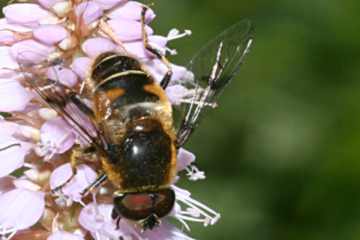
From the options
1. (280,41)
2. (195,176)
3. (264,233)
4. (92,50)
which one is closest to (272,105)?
(280,41)

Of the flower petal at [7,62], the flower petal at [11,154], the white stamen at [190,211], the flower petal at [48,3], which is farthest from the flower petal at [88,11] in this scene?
the white stamen at [190,211]

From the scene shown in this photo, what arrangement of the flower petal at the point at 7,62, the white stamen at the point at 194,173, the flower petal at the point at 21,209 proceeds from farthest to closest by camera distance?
the white stamen at the point at 194,173 → the flower petal at the point at 7,62 → the flower petal at the point at 21,209

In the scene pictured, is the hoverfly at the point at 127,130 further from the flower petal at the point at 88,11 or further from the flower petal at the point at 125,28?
the flower petal at the point at 88,11

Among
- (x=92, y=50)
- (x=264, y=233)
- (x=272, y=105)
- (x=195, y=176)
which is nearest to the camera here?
(x=92, y=50)

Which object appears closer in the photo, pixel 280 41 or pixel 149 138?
pixel 149 138

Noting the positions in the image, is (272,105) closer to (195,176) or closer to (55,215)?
(195,176)

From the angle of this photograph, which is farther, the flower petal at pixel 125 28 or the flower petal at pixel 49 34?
the flower petal at pixel 125 28

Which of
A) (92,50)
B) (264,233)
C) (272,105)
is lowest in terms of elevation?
(264,233)
